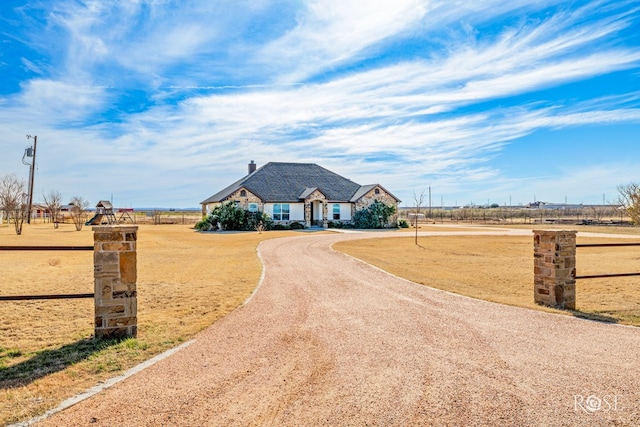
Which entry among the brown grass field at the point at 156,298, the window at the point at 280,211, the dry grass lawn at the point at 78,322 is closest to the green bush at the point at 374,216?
the window at the point at 280,211

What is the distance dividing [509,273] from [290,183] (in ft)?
106

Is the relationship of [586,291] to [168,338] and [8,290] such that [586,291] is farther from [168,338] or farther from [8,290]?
[8,290]

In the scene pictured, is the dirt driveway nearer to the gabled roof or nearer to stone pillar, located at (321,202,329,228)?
stone pillar, located at (321,202,329,228)

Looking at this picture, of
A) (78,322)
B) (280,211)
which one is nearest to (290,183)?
(280,211)

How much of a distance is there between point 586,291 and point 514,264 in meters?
6.37

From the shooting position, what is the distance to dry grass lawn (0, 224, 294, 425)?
4746 millimetres

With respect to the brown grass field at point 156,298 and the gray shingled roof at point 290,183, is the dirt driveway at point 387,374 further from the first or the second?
the gray shingled roof at point 290,183

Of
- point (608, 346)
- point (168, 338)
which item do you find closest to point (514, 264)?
point (608, 346)

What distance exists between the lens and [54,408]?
4082 mm

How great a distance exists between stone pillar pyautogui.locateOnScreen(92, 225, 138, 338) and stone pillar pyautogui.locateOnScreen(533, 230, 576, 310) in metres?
7.83

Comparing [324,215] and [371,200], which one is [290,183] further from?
[371,200]

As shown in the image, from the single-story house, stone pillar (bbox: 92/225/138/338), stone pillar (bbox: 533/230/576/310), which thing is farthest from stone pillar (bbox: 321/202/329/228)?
stone pillar (bbox: 92/225/138/338)

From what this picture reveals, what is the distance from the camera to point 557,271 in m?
8.67

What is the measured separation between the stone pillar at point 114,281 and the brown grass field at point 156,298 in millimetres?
284
